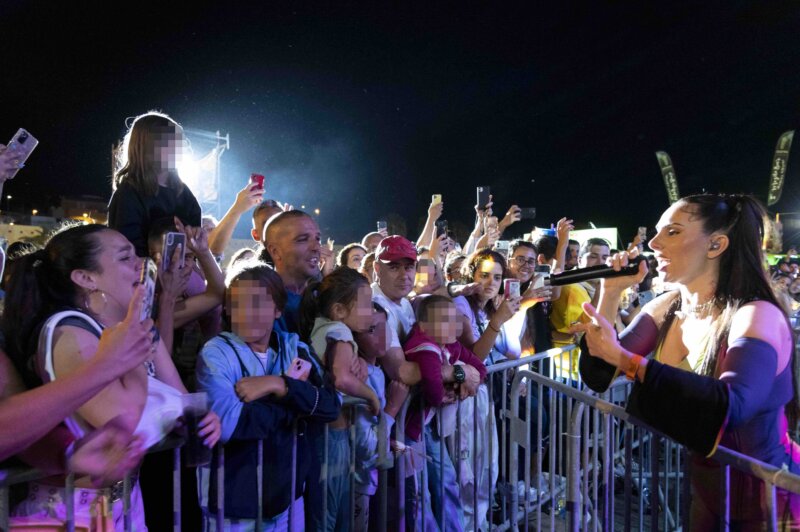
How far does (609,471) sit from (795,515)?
0.84m

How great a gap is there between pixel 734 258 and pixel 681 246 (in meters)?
0.22

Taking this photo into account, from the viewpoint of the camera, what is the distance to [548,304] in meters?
5.37

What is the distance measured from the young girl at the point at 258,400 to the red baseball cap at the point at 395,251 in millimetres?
1056

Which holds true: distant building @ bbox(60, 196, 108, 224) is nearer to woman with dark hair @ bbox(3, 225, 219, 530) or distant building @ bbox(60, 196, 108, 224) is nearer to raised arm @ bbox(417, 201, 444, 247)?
raised arm @ bbox(417, 201, 444, 247)

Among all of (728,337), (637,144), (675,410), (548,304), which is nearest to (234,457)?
(675,410)

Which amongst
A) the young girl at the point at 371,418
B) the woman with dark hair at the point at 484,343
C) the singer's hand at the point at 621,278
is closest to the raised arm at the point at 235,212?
the young girl at the point at 371,418

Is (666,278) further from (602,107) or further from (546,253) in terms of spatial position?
(602,107)

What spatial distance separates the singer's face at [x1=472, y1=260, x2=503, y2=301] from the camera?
433 cm

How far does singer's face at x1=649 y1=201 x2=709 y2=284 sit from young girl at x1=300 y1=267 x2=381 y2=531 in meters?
1.57

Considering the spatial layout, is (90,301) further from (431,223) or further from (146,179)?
(431,223)

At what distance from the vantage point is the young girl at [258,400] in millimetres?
2246

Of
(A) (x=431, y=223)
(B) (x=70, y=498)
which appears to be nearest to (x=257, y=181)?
(B) (x=70, y=498)

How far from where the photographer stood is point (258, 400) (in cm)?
231

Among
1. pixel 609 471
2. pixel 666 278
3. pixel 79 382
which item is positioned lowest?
pixel 609 471
